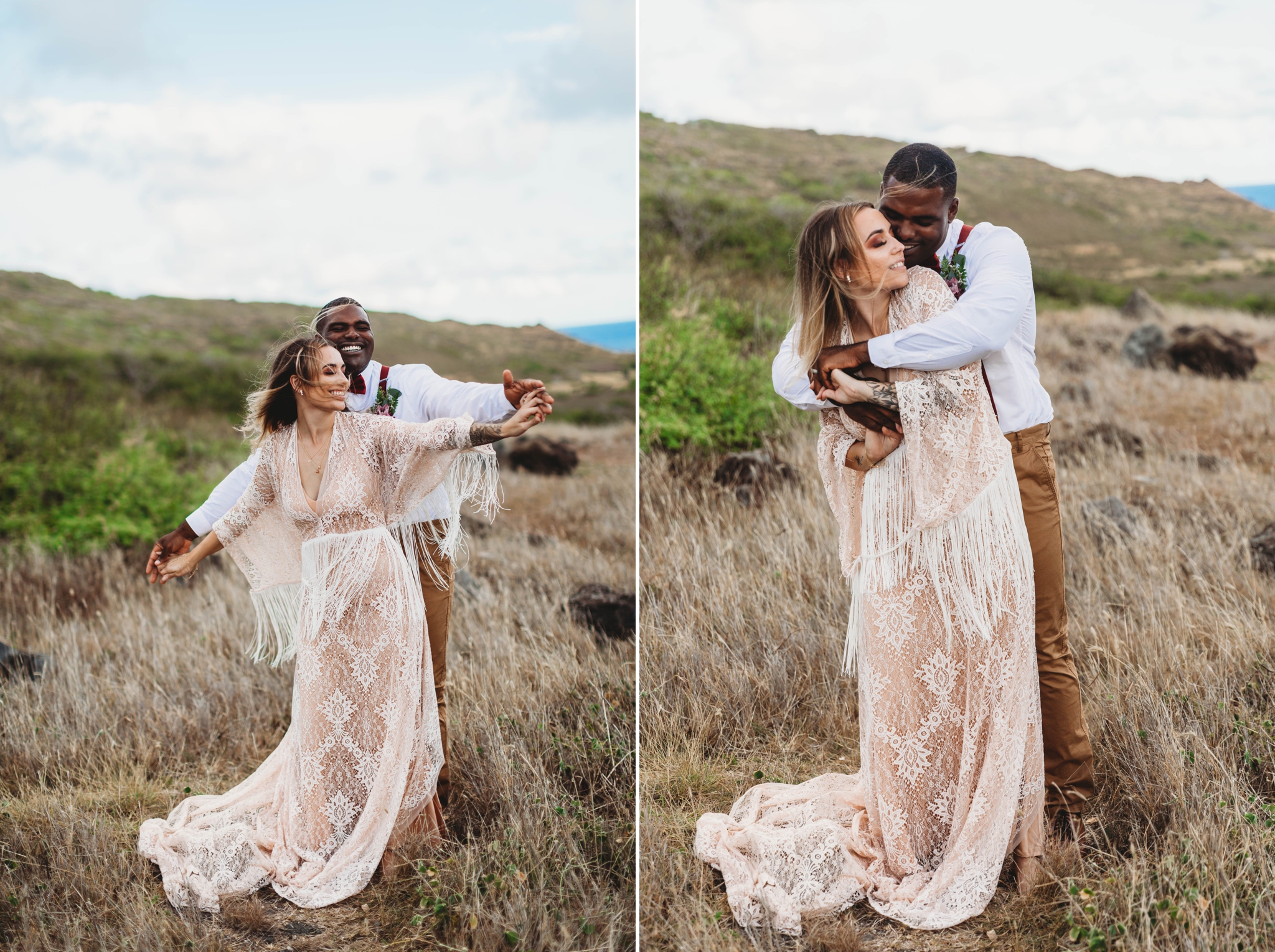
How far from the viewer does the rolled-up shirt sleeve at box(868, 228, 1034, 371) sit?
9.43ft

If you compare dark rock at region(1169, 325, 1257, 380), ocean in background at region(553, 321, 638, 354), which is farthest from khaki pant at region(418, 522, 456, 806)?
ocean in background at region(553, 321, 638, 354)

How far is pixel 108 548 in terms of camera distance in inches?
380

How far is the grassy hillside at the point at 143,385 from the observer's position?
34.8ft

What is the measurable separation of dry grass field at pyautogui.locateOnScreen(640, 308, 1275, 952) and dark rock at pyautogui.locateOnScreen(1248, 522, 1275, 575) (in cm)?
7

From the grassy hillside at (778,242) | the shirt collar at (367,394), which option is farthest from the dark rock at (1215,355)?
the shirt collar at (367,394)

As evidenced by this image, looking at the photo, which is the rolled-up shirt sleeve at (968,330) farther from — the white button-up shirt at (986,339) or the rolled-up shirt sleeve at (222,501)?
the rolled-up shirt sleeve at (222,501)

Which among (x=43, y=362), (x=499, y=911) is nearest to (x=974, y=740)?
(x=499, y=911)

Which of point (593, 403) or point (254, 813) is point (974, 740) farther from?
point (593, 403)

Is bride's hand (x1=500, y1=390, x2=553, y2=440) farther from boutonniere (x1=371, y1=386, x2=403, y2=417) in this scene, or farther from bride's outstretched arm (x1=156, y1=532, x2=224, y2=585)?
bride's outstretched arm (x1=156, y1=532, x2=224, y2=585)

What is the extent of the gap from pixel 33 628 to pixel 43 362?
560 inches

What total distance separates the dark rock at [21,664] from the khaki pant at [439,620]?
3098 mm

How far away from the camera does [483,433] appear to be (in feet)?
11.1

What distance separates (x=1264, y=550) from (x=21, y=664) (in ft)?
24.9

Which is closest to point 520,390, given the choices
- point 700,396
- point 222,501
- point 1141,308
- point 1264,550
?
point 222,501
